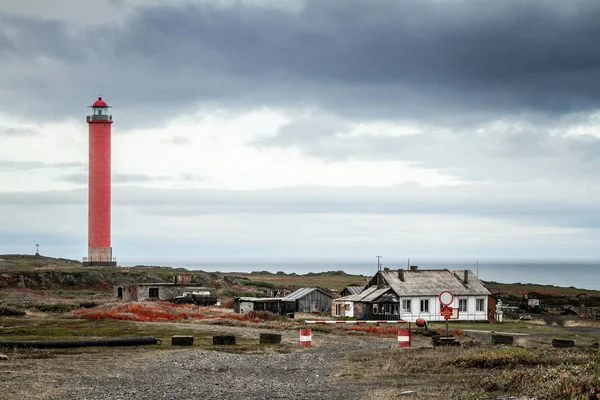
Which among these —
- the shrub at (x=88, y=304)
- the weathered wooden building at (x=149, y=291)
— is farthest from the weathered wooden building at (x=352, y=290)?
the shrub at (x=88, y=304)

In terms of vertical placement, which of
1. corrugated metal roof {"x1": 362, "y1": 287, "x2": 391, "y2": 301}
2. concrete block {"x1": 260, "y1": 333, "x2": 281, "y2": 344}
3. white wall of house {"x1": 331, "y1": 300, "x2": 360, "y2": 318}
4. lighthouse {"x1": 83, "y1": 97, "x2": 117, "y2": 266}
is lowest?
white wall of house {"x1": 331, "y1": 300, "x2": 360, "y2": 318}

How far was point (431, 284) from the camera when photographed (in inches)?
2680

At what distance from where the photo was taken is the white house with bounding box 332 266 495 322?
65.6 metres

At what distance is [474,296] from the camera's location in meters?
67.9

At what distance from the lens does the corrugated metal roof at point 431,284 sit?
66.6 m

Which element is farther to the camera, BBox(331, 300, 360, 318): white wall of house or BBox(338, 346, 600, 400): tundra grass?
BBox(331, 300, 360, 318): white wall of house

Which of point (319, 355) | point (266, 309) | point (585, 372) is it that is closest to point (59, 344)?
point (319, 355)

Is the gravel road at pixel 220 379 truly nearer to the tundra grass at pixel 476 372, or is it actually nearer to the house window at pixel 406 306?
the tundra grass at pixel 476 372

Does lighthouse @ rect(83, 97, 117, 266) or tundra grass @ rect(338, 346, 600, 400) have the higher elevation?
lighthouse @ rect(83, 97, 117, 266)

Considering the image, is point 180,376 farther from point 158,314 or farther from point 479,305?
point 479,305

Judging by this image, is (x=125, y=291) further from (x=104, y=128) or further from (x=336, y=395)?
(x=336, y=395)

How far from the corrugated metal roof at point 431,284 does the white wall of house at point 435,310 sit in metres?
0.44

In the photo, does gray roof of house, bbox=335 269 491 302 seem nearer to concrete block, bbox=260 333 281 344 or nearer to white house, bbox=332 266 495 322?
white house, bbox=332 266 495 322

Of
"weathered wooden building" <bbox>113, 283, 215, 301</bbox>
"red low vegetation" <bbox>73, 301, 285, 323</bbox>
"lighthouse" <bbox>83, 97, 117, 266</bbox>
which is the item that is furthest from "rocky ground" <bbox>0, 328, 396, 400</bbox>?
"lighthouse" <bbox>83, 97, 117, 266</bbox>
